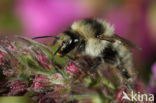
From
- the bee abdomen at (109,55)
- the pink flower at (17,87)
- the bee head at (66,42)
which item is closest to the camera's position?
the pink flower at (17,87)

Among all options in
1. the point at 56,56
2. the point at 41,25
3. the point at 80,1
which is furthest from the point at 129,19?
the point at 56,56

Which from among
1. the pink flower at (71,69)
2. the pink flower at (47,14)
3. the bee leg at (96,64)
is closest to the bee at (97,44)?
the bee leg at (96,64)

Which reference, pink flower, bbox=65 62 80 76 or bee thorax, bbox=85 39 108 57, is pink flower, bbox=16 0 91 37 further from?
pink flower, bbox=65 62 80 76

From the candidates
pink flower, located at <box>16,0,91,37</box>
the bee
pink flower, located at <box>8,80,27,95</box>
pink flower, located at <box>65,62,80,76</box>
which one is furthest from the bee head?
pink flower, located at <box>16,0,91,37</box>

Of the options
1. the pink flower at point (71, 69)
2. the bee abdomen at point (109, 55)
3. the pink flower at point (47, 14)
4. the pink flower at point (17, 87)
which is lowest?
the pink flower at point (17, 87)

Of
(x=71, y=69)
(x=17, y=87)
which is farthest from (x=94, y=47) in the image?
(x=17, y=87)

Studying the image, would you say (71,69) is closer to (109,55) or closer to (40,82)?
(40,82)

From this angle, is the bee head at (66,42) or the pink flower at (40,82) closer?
the pink flower at (40,82)

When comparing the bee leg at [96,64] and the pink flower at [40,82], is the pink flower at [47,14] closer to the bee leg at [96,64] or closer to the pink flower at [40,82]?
the bee leg at [96,64]
